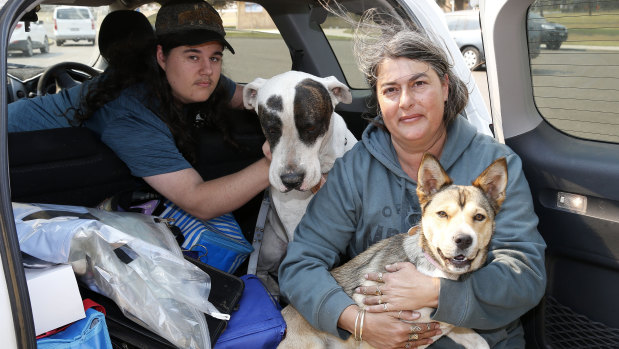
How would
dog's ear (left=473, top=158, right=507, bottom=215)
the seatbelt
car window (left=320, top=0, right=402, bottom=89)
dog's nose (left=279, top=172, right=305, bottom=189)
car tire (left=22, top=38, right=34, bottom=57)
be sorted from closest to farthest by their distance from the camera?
dog's ear (left=473, top=158, right=507, bottom=215) → dog's nose (left=279, top=172, right=305, bottom=189) → the seatbelt → car window (left=320, top=0, right=402, bottom=89) → car tire (left=22, top=38, right=34, bottom=57)

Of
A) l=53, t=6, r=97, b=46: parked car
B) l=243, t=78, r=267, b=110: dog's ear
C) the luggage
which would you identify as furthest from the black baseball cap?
l=53, t=6, r=97, b=46: parked car

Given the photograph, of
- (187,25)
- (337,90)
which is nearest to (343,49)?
(337,90)

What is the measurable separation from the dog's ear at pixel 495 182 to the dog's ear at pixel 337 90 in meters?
1.27

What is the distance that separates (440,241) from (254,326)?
907 mm

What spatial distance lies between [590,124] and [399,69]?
0.82 metres

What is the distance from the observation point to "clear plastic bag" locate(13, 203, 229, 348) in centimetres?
199

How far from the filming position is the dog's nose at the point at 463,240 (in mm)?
1912

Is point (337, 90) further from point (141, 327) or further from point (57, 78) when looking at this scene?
point (57, 78)

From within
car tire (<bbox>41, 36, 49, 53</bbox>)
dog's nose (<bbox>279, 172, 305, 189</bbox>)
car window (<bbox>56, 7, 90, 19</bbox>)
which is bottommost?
dog's nose (<bbox>279, 172, 305, 189</bbox>)

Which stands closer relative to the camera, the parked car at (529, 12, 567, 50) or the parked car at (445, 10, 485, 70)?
the parked car at (529, 12, 567, 50)

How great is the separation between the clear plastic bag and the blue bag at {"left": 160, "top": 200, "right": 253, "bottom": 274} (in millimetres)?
586

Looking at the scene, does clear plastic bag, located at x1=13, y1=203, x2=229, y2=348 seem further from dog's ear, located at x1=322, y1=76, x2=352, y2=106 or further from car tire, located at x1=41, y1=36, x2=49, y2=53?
car tire, located at x1=41, y1=36, x2=49, y2=53

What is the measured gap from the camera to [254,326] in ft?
7.83

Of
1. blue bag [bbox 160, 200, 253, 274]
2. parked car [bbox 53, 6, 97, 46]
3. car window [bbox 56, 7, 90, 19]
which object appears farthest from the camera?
parked car [bbox 53, 6, 97, 46]
